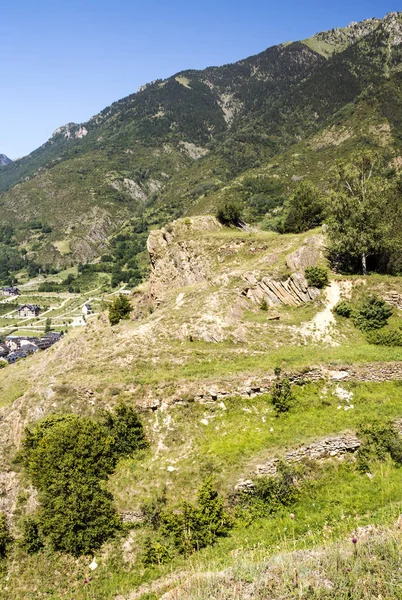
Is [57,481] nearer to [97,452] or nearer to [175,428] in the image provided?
[97,452]

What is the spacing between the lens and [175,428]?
70.8 feet

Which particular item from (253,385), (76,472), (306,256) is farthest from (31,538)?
(306,256)

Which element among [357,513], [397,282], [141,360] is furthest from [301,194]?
[357,513]

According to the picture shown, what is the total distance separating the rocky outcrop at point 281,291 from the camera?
33.8m

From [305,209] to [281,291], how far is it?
19470mm

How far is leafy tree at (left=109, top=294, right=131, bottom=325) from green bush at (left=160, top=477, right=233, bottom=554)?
1249 inches

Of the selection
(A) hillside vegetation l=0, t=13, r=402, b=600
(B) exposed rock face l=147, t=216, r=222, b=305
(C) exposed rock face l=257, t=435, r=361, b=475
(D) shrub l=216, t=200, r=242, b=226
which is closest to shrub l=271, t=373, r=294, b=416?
(A) hillside vegetation l=0, t=13, r=402, b=600

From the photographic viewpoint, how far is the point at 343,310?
3114cm

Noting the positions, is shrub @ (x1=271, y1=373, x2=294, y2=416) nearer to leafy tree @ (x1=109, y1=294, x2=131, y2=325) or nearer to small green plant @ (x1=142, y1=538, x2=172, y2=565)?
small green plant @ (x1=142, y1=538, x2=172, y2=565)

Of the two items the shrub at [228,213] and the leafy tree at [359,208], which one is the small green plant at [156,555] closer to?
the leafy tree at [359,208]

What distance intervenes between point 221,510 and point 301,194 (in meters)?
42.1

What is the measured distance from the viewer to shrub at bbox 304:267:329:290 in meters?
33.4

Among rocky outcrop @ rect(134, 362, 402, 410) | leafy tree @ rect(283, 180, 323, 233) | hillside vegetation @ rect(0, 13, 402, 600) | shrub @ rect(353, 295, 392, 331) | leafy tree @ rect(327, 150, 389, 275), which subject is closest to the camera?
hillside vegetation @ rect(0, 13, 402, 600)

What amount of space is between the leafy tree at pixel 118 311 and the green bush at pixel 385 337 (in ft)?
97.8
